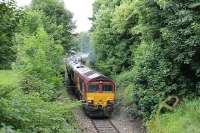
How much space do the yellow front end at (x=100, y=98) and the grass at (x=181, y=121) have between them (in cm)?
614

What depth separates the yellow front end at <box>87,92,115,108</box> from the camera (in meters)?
27.2

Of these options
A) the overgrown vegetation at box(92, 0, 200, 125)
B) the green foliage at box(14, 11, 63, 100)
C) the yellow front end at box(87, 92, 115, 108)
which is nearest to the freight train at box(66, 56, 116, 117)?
the yellow front end at box(87, 92, 115, 108)

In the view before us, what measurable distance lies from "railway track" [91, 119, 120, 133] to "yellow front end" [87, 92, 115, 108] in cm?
97

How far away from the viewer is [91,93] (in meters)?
27.4

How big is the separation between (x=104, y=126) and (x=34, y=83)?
7.27 m

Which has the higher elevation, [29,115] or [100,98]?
[29,115]

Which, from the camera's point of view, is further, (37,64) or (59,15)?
(59,15)

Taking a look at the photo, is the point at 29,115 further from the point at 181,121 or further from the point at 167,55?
the point at 167,55

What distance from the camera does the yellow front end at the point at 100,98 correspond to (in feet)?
89.2

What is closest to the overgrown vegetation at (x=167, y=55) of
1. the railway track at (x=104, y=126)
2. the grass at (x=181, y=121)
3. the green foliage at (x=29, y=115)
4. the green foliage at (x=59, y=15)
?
the grass at (x=181, y=121)

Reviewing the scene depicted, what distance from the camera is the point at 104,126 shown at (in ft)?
82.3

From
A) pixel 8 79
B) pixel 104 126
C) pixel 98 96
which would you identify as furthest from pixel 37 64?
pixel 8 79

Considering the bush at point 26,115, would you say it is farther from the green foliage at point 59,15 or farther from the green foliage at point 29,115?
the green foliage at point 59,15

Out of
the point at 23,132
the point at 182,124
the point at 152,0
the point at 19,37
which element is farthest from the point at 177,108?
the point at 23,132
